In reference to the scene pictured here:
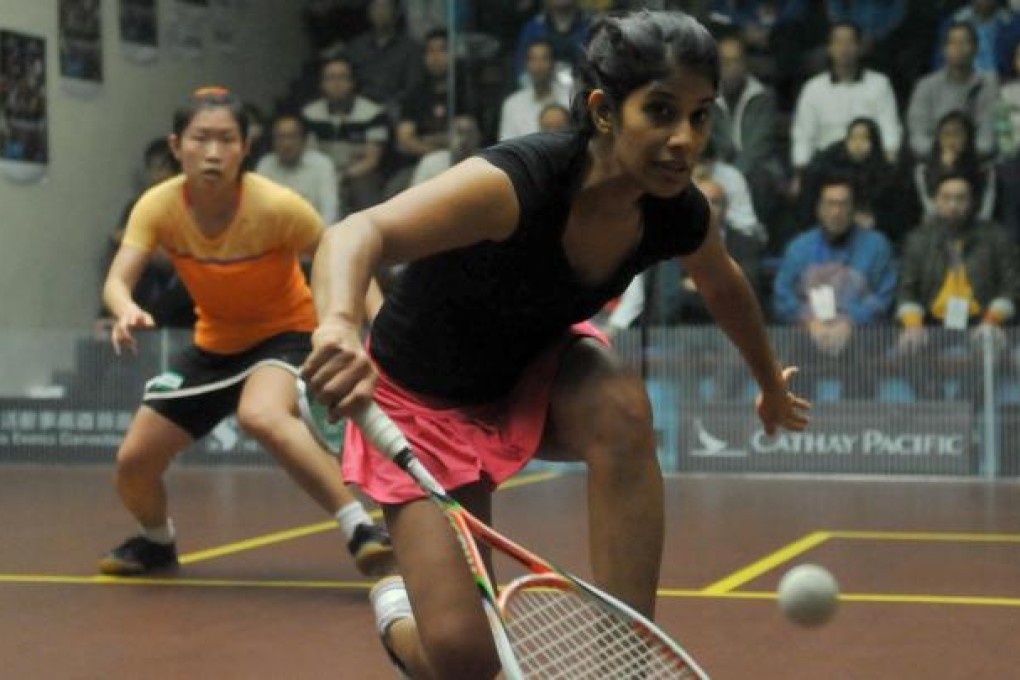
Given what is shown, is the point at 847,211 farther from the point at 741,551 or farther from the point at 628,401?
the point at 628,401

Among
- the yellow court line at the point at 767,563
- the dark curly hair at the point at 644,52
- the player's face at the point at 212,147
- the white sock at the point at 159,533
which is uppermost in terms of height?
the dark curly hair at the point at 644,52

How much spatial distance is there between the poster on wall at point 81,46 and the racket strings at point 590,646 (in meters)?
9.12

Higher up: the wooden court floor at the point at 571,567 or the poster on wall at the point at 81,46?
the poster on wall at the point at 81,46

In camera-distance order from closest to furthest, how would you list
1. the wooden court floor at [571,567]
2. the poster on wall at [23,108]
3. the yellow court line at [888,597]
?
the wooden court floor at [571,567], the yellow court line at [888,597], the poster on wall at [23,108]

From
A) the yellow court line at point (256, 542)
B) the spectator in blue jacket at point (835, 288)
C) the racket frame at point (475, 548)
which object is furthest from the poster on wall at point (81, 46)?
the racket frame at point (475, 548)

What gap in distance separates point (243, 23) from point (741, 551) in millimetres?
7170

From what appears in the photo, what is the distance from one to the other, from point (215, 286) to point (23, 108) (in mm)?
5945

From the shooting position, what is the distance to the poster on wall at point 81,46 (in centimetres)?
1185

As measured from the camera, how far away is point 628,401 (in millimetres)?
3436

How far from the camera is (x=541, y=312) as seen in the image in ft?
11.3

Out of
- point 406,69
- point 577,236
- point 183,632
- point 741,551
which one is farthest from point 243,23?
point 577,236

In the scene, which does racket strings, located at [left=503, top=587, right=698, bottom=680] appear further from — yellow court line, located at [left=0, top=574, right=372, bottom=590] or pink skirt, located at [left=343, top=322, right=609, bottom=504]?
yellow court line, located at [left=0, top=574, right=372, bottom=590]

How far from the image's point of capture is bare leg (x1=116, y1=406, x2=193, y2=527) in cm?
596

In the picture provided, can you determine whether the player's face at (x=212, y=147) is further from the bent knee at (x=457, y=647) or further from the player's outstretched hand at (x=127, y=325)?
the bent knee at (x=457, y=647)
